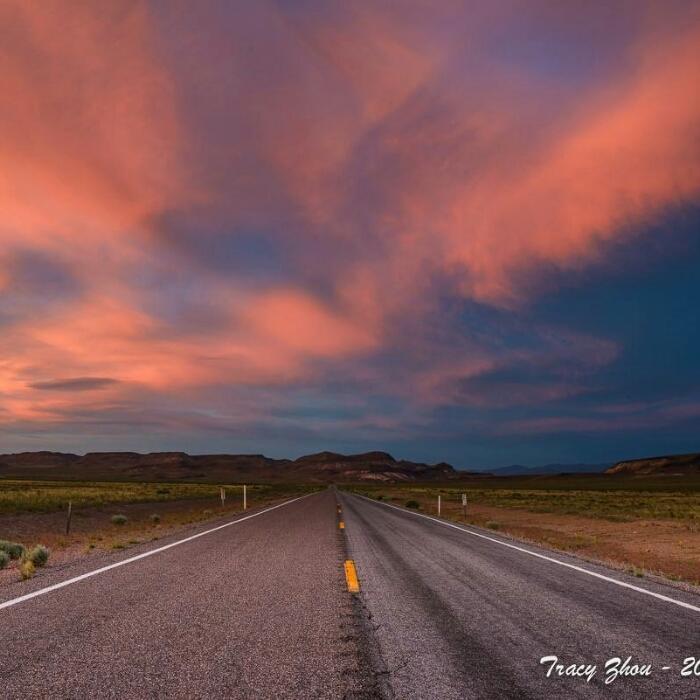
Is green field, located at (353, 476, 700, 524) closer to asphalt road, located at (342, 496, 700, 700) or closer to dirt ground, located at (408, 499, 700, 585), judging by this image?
dirt ground, located at (408, 499, 700, 585)

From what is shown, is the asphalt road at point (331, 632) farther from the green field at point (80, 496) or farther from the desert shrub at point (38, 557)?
the green field at point (80, 496)

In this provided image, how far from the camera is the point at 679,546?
18.4 metres

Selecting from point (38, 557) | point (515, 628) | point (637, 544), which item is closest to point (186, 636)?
point (515, 628)

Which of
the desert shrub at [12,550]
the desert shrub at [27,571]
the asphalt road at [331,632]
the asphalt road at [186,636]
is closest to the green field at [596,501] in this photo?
the asphalt road at [331,632]

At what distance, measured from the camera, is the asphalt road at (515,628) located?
4.30 meters

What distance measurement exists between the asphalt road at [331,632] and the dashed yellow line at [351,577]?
13cm

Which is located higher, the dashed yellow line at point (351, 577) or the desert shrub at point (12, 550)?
the dashed yellow line at point (351, 577)

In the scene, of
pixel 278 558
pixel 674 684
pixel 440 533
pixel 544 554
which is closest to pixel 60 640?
pixel 674 684

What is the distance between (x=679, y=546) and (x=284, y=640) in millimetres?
17612

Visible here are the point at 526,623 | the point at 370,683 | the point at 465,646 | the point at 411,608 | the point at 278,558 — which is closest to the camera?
the point at 370,683

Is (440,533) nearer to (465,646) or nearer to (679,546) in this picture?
(679,546)

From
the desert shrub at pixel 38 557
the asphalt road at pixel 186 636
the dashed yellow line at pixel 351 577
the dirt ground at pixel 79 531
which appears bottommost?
the dirt ground at pixel 79 531

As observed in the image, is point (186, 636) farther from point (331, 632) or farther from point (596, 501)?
point (596, 501)

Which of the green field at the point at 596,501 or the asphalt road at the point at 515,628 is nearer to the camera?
the asphalt road at the point at 515,628
